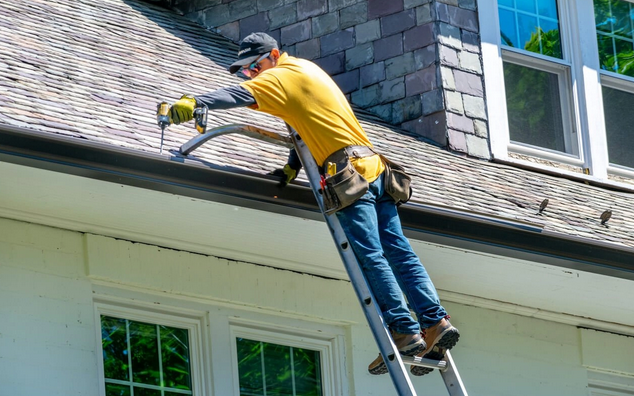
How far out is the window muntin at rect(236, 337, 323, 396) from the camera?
8.16 m

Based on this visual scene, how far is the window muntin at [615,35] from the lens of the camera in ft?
37.9

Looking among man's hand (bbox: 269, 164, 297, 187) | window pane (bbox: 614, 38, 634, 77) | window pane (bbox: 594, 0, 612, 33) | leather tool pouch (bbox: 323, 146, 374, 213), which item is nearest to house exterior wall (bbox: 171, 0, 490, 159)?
window pane (bbox: 594, 0, 612, 33)

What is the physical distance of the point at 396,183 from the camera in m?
7.31

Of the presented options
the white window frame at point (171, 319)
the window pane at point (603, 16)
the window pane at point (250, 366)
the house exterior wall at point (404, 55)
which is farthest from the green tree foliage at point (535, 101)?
the white window frame at point (171, 319)

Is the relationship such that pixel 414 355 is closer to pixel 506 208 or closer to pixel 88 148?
pixel 88 148

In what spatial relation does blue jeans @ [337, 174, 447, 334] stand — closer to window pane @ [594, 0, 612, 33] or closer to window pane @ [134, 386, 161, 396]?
window pane @ [134, 386, 161, 396]

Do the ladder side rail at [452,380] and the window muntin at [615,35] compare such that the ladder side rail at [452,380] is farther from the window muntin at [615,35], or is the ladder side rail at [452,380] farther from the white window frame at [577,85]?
the window muntin at [615,35]

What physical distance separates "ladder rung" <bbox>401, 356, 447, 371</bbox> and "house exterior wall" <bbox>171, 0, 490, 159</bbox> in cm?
356

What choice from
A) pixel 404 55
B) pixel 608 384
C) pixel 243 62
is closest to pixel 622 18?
pixel 404 55

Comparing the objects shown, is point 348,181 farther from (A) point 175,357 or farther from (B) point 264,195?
(A) point 175,357

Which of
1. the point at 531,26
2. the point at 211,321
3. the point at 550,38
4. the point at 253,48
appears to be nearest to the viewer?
the point at 253,48

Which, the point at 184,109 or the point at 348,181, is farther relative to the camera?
the point at 348,181

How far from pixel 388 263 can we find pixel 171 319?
149cm

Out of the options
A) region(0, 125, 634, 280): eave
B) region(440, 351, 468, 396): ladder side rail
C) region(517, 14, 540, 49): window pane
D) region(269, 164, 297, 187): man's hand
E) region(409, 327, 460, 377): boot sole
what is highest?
region(517, 14, 540, 49): window pane
